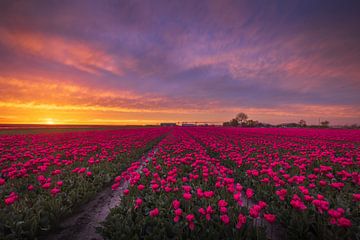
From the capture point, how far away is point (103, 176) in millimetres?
6863

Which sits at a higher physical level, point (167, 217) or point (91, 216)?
point (167, 217)

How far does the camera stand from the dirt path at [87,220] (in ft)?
12.4

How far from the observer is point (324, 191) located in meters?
5.10

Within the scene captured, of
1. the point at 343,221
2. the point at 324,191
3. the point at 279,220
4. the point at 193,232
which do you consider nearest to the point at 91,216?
the point at 193,232

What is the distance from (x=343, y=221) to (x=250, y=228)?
1425mm

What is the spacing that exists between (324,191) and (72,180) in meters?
8.20

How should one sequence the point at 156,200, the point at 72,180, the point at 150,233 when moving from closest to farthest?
the point at 150,233, the point at 156,200, the point at 72,180

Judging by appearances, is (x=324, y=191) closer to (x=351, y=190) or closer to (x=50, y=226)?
(x=351, y=190)

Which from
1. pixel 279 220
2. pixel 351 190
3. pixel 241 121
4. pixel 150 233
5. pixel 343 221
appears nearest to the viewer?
pixel 343 221

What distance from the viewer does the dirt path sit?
3.79m

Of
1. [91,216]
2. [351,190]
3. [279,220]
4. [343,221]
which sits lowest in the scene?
[91,216]

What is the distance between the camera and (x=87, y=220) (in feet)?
14.5

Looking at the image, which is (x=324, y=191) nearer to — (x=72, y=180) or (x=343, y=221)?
(x=343, y=221)

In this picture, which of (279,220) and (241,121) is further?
(241,121)
